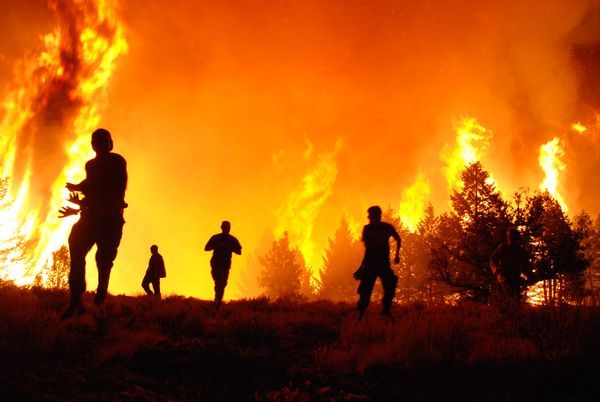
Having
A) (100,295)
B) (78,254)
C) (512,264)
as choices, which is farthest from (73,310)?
(512,264)

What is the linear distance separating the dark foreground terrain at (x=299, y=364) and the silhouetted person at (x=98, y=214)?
56 cm

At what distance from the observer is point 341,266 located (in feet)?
151

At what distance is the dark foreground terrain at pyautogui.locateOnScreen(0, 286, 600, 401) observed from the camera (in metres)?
3.34

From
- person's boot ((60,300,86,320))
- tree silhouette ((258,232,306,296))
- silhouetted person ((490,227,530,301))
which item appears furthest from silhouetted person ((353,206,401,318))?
tree silhouette ((258,232,306,296))

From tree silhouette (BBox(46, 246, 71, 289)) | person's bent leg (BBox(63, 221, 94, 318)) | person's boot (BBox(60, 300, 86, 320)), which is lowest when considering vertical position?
person's boot (BBox(60, 300, 86, 320))

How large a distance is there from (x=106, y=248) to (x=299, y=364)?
3.15 meters

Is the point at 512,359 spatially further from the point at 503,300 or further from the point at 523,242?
the point at 523,242

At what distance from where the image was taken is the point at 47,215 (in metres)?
38.3

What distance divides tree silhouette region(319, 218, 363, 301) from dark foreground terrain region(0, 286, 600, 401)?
129 ft

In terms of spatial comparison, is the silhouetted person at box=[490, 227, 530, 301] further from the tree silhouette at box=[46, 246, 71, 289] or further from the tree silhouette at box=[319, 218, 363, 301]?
the tree silhouette at box=[46, 246, 71, 289]

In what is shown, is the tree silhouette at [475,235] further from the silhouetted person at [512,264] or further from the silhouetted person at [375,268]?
the silhouetted person at [375,268]

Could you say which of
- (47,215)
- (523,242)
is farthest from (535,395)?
(47,215)


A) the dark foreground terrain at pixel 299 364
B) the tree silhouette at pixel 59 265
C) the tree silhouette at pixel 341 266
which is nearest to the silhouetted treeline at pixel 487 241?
the dark foreground terrain at pixel 299 364

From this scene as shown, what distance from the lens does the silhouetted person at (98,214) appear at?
5410mm
